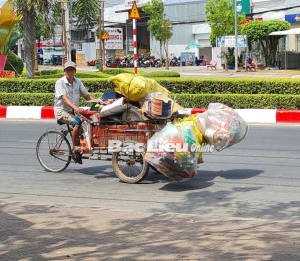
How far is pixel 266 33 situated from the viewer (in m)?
44.3

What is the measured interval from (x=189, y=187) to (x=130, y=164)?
88 cm

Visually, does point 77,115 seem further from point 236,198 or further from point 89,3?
point 89,3

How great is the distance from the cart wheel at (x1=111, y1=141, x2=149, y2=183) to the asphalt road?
0.44ft

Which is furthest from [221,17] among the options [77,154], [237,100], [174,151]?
[174,151]

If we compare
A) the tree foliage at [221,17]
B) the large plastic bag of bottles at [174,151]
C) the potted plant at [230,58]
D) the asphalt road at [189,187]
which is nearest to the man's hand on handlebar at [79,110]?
the asphalt road at [189,187]

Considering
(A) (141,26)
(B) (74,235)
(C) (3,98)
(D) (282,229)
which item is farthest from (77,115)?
(A) (141,26)

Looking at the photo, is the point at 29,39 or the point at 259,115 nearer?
the point at 259,115

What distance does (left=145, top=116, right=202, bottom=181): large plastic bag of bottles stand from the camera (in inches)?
325

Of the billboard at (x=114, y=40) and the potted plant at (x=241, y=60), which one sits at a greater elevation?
the billboard at (x=114, y=40)

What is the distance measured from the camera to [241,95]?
680 inches

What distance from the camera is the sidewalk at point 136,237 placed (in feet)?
18.4

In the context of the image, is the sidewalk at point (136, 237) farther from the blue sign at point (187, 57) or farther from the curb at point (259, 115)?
the blue sign at point (187, 57)

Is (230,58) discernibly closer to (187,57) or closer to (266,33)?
(266,33)

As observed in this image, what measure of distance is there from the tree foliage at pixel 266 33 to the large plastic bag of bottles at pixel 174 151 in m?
36.6
